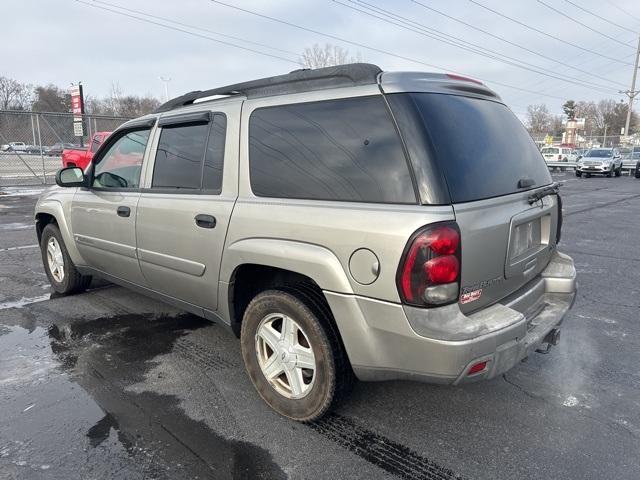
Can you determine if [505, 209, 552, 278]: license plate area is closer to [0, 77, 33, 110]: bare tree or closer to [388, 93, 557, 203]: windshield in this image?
[388, 93, 557, 203]: windshield

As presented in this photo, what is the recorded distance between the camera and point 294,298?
8.70 feet

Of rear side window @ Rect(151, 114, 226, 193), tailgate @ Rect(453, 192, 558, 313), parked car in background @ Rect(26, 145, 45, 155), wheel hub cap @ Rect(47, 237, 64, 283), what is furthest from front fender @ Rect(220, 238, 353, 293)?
parked car in background @ Rect(26, 145, 45, 155)

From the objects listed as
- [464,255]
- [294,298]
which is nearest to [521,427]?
[464,255]

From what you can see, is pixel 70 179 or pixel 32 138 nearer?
pixel 70 179

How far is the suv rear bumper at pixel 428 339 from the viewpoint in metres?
2.19

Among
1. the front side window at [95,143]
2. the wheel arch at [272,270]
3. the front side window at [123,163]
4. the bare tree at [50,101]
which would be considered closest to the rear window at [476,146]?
the wheel arch at [272,270]

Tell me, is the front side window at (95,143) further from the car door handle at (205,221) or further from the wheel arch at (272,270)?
the wheel arch at (272,270)

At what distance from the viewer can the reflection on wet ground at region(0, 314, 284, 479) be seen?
2.43m

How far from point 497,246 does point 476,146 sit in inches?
22.3

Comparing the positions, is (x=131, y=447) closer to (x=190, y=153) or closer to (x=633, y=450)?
(x=190, y=153)

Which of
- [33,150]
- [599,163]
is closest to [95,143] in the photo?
[33,150]

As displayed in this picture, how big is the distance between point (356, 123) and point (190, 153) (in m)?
1.48

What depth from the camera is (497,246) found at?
8.01 feet

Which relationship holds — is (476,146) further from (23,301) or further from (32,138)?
(32,138)
